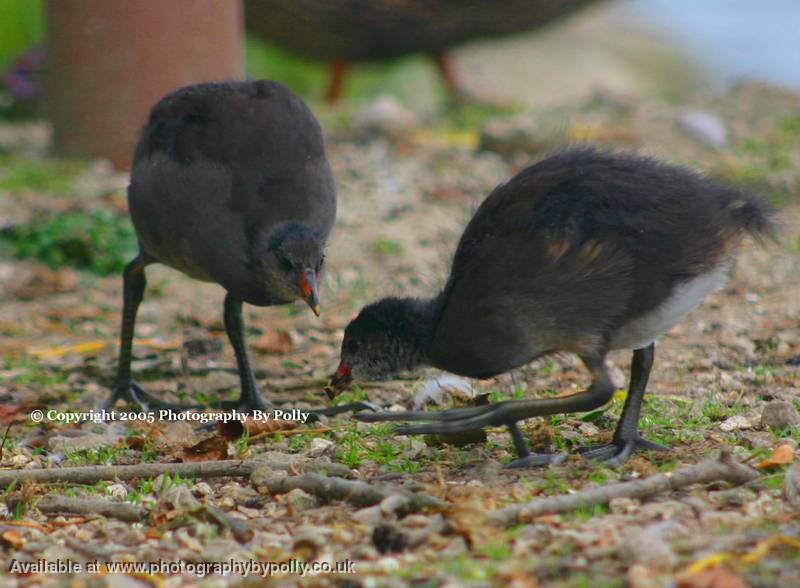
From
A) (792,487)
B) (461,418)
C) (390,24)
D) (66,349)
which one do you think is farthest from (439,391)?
(390,24)

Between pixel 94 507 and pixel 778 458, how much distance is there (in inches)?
90.6

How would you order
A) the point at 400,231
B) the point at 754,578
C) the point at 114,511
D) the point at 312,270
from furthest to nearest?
1. the point at 400,231
2. the point at 312,270
3. the point at 114,511
4. the point at 754,578

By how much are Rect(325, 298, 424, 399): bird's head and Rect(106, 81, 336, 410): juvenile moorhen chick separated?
1.20ft

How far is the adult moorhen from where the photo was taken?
11391mm

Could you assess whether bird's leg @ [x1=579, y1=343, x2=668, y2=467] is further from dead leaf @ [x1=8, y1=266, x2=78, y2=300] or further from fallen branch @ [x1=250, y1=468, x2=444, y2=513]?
dead leaf @ [x1=8, y1=266, x2=78, y2=300]

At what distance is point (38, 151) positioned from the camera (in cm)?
1019

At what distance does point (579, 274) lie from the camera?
4.23 meters

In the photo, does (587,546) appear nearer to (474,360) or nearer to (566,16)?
(474,360)

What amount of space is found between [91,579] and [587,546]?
1.39m

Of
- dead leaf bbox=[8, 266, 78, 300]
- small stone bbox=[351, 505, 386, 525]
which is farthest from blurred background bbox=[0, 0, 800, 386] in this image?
small stone bbox=[351, 505, 386, 525]

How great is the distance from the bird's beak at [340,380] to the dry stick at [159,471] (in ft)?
1.59

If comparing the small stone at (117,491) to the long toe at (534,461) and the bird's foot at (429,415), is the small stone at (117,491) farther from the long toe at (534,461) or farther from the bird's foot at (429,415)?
the long toe at (534,461)

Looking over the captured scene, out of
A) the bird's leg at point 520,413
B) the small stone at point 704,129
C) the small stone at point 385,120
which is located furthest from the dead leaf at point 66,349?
the small stone at point 704,129

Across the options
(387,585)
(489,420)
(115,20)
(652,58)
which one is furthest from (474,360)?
(652,58)
